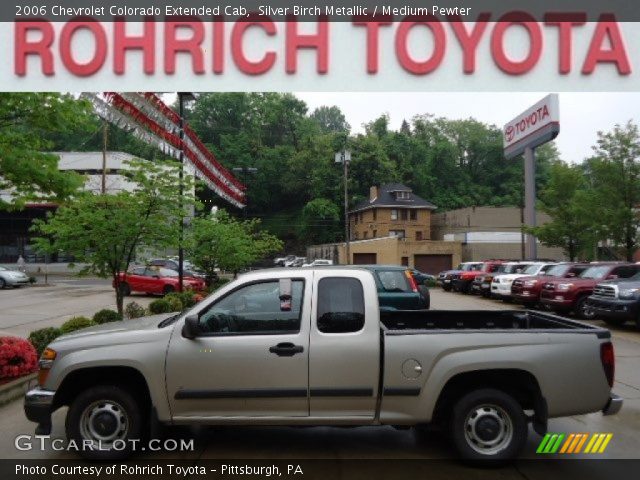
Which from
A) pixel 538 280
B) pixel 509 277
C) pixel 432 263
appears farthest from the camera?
pixel 432 263

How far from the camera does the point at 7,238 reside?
43.6 m

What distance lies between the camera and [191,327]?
4621 mm

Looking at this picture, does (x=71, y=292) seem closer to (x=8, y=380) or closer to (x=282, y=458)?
(x=8, y=380)

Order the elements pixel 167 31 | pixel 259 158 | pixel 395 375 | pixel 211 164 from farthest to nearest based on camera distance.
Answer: pixel 259 158, pixel 211 164, pixel 167 31, pixel 395 375

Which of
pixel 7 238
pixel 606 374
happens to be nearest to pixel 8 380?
pixel 606 374

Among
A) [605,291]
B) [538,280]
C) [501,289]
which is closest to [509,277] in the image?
[501,289]

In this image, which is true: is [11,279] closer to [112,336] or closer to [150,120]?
[150,120]

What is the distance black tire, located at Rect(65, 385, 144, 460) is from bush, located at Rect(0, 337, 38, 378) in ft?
10.3

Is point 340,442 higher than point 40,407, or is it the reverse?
point 40,407

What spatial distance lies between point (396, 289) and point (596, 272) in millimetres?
7401

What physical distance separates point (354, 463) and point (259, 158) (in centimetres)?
7109

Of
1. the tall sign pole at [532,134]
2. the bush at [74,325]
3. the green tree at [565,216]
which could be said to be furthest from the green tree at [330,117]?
the bush at [74,325]

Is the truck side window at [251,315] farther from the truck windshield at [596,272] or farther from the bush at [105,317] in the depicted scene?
the truck windshield at [596,272]

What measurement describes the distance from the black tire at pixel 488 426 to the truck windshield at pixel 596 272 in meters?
12.5
